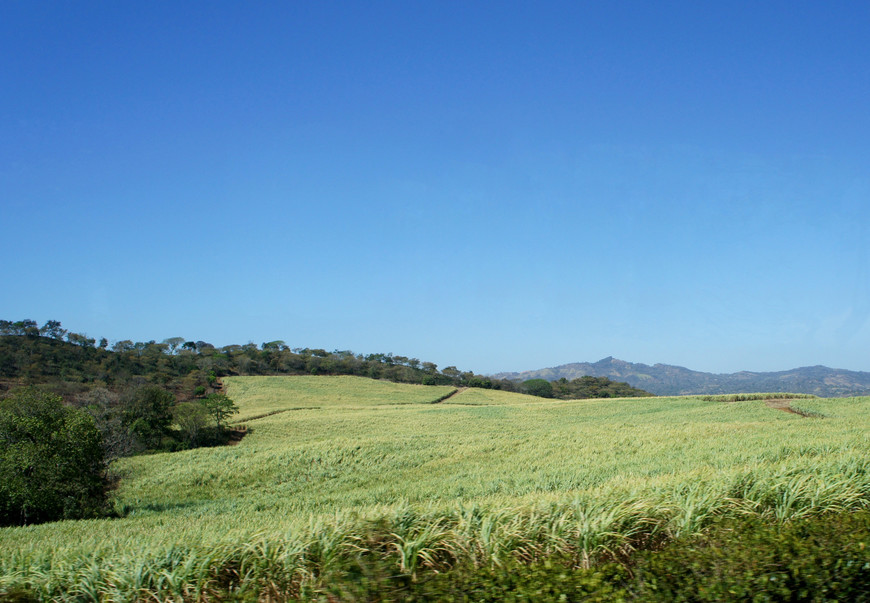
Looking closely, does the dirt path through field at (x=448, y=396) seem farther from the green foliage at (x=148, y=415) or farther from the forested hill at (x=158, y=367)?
the green foliage at (x=148, y=415)

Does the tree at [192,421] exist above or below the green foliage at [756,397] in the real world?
below

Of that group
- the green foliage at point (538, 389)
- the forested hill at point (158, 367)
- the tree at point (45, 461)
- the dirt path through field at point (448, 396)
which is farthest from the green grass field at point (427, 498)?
the green foliage at point (538, 389)

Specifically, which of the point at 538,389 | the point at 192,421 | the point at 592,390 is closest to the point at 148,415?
the point at 192,421

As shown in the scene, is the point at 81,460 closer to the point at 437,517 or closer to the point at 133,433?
the point at 437,517

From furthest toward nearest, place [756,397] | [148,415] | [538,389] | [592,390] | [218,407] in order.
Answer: [592,390], [538,389], [756,397], [218,407], [148,415]

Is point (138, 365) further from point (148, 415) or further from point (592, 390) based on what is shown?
point (592, 390)

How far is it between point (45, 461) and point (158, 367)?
291 feet

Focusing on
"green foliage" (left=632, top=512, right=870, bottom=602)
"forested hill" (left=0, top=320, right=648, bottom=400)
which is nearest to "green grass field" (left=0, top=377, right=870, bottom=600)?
"green foliage" (left=632, top=512, right=870, bottom=602)

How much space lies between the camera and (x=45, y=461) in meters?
19.0

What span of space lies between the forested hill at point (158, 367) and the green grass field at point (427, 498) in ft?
175

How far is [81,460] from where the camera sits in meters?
19.9

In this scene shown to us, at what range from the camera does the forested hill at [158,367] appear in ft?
254

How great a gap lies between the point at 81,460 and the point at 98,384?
6704cm

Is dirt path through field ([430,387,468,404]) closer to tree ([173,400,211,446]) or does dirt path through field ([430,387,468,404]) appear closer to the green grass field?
the green grass field
